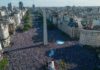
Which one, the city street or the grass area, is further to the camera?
the city street

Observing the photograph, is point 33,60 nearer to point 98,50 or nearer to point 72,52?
point 72,52

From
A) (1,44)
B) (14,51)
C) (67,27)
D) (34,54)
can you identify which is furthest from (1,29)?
(67,27)

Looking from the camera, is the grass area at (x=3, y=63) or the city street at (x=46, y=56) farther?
the city street at (x=46, y=56)

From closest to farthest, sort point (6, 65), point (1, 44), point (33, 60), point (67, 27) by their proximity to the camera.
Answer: point (6, 65) < point (33, 60) < point (1, 44) < point (67, 27)

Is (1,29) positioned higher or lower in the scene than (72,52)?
higher

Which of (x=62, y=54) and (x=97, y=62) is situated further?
(x=62, y=54)

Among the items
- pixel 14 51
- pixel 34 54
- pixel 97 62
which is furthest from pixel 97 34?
pixel 14 51

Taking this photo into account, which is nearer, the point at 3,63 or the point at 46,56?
the point at 3,63

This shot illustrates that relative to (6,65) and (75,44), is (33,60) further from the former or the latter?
(75,44)

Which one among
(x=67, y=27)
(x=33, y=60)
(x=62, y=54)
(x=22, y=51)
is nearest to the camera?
(x=33, y=60)
